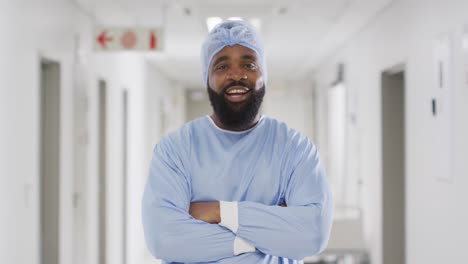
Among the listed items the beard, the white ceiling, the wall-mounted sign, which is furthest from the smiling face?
the white ceiling

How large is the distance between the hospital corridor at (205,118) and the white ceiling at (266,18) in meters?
0.02

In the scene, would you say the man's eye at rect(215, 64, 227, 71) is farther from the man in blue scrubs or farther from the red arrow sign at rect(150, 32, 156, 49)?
the red arrow sign at rect(150, 32, 156, 49)

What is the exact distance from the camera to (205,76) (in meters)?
1.63

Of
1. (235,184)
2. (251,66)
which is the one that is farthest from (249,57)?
(235,184)

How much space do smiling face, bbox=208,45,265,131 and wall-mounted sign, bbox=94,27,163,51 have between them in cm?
344

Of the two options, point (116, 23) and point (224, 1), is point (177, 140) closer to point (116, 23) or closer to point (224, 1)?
point (224, 1)

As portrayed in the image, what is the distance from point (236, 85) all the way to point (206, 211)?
33 centimetres

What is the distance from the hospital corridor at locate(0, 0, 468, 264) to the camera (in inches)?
135

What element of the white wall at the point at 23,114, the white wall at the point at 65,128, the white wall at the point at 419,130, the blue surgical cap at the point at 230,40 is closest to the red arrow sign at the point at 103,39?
the white wall at the point at 65,128

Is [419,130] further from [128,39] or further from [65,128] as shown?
[65,128]

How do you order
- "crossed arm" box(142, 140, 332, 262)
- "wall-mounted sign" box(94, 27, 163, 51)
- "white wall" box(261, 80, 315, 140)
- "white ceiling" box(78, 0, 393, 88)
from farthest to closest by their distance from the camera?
"white wall" box(261, 80, 315, 140) → "white ceiling" box(78, 0, 393, 88) → "wall-mounted sign" box(94, 27, 163, 51) → "crossed arm" box(142, 140, 332, 262)

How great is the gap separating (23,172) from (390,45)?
312 centimetres

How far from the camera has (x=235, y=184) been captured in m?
1.54

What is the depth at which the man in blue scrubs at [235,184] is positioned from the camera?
1491mm
